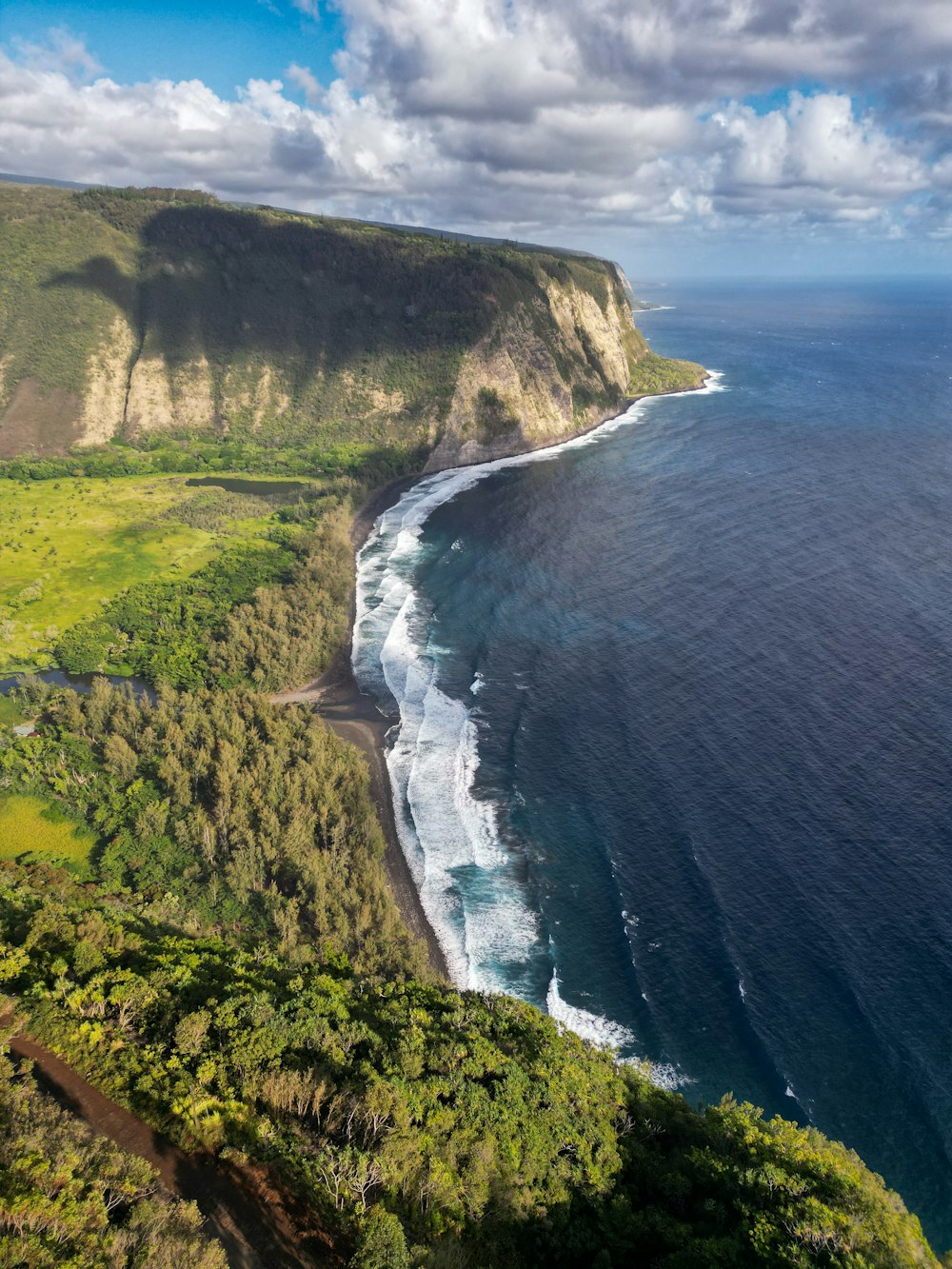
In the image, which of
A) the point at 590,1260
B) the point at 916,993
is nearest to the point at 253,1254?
the point at 590,1260

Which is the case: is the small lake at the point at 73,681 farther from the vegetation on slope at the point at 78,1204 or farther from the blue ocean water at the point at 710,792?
the vegetation on slope at the point at 78,1204

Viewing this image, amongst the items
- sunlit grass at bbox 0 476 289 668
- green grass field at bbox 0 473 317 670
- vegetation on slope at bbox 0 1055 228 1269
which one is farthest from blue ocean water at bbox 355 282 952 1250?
sunlit grass at bbox 0 476 289 668

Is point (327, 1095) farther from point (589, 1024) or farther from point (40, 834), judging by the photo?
point (40, 834)

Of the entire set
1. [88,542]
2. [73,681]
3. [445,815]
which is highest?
[88,542]

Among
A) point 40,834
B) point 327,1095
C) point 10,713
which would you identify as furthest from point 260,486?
point 327,1095

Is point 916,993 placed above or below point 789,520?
below

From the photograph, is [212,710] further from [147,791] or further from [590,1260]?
[590,1260]
